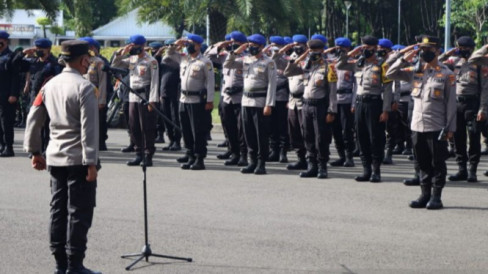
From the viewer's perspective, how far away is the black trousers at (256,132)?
48.1 feet

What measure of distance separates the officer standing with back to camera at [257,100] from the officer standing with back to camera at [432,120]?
3.31 metres

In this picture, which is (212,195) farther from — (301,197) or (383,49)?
(383,49)

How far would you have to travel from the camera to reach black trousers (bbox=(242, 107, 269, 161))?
48.1ft

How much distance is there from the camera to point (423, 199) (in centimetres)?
1144

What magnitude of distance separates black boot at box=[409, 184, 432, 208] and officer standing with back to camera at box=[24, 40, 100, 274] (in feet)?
16.2

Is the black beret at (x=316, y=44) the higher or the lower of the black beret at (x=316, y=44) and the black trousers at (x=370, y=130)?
the higher

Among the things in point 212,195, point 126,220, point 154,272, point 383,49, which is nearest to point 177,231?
point 126,220

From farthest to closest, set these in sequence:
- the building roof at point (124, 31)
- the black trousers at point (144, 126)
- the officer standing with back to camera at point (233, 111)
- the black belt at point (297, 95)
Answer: the building roof at point (124, 31)
the officer standing with back to camera at point (233, 111)
the black trousers at point (144, 126)
the black belt at point (297, 95)

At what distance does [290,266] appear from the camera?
8164 millimetres

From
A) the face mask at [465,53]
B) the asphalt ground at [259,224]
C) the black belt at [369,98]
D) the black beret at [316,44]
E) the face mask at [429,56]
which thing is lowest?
the asphalt ground at [259,224]

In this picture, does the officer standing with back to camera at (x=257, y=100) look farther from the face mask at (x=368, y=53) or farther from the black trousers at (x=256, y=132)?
the face mask at (x=368, y=53)

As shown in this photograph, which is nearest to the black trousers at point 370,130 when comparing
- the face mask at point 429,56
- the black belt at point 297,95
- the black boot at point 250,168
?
the black belt at point 297,95

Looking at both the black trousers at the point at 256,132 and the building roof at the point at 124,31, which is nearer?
the black trousers at the point at 256,132

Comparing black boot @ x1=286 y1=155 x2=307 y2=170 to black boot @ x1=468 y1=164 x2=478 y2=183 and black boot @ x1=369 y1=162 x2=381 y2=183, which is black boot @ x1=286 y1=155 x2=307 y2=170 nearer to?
black boot @ x1=369 y1=162 x2=381 y2=183
